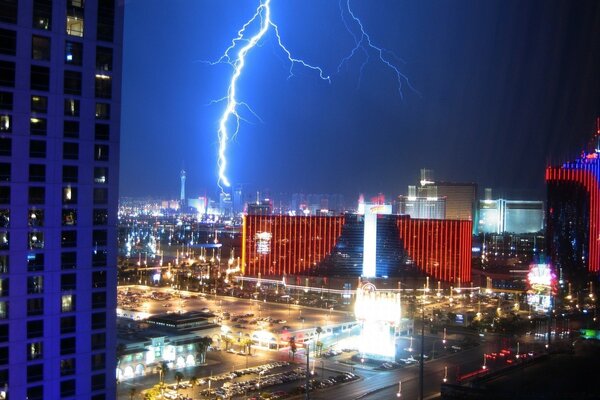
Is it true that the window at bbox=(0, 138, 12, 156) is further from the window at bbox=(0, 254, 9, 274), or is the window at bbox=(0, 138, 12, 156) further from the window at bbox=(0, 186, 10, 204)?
the window at bbox=(0, 254, 9, 274)

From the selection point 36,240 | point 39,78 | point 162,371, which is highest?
point 39,78

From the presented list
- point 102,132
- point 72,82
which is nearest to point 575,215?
point 102,132

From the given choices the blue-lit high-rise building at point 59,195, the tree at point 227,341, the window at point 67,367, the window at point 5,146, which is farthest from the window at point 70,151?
the tree at point 227,341

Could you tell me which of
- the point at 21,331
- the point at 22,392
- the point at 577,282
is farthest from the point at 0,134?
the point at 577,282

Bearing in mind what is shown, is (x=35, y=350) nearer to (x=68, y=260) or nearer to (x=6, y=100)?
(x=68, y=260)

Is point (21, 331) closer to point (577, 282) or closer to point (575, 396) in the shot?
point (575, 396)

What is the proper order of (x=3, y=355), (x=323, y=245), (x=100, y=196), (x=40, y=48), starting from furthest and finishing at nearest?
(x=323, y=245)
(x=100, y=196)
(x=40, y=48)
(x=3, y=355)

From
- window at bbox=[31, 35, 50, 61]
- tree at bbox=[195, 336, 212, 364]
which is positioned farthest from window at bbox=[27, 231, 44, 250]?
tree at bbox=[195, 336, 212, 364]
